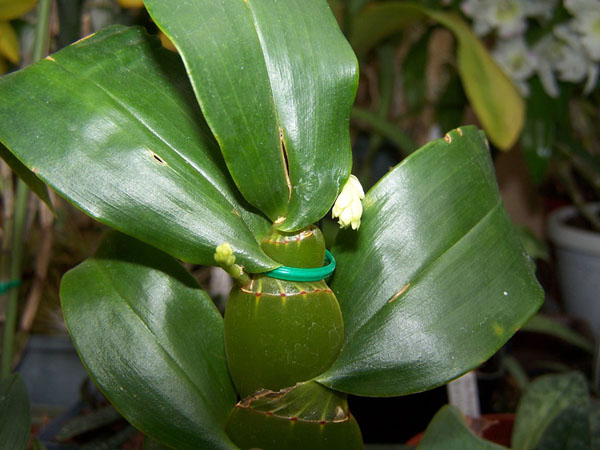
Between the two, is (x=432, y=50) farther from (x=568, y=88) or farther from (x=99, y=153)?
(x=99, y=153)

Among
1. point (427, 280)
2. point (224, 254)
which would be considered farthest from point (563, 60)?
point (224, 254)

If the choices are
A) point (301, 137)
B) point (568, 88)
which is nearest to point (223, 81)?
point (301, 137)

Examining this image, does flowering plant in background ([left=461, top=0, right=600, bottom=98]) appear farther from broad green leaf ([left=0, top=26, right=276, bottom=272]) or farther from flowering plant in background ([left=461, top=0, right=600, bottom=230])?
broad green leaf ([left=0, top=26, right=276, bottom=272])

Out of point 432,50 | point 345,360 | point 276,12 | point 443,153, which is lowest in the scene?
point 432,50

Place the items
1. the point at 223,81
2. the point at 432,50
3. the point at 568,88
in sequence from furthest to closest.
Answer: the point at 432,50
the point at 568,88
the point at 223,81

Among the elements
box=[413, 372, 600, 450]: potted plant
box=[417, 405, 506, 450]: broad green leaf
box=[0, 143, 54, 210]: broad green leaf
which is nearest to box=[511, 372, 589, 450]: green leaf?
box=[413, 372, 600, 450]: potted plant

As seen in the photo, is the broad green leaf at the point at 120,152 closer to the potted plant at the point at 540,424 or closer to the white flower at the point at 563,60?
the potted plant at the point at 540,424

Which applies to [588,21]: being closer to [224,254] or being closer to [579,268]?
[579,268]
